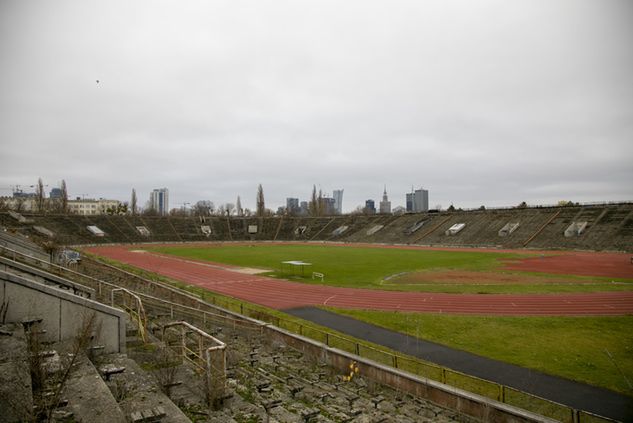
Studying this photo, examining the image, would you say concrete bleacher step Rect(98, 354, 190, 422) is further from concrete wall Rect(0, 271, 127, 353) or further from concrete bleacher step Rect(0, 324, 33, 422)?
concrete bleacher step Rect(0, 324, 33, 422)

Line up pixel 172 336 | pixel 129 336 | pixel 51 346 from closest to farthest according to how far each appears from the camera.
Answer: pixel 51 346
pixel 129 336
pixel 172 336

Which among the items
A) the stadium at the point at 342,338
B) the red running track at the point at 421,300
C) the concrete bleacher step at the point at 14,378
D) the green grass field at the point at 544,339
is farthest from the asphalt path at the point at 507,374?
the concrete bleacher step at the point at 14,378

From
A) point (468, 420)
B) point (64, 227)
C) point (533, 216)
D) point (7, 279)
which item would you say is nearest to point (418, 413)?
point (468, 420)

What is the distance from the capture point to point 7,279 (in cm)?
952

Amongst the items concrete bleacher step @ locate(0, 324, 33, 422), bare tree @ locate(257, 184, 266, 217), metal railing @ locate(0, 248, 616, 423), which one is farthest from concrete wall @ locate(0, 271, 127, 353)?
bare tree @ locate(257, 184, 266, 217)

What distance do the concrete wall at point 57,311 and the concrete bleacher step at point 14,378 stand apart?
0.96 metres

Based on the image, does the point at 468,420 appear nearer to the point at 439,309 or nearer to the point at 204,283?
the point at 439,309

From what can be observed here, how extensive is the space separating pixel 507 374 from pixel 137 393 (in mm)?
11348

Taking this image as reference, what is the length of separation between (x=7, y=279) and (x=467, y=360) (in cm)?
→ 1448

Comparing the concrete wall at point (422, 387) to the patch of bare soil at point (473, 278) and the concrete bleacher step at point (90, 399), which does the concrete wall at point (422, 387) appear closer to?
the concrete bleacher step at point (90, 399)

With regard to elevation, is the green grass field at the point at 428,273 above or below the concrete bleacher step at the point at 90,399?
below

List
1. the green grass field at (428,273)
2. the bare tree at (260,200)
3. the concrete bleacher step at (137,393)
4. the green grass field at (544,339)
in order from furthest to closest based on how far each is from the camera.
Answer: the bare tree at (260,200) < the green grass field at (428,273) < the green grass field at (544,339) < the concrete bleacher step at (137,393)

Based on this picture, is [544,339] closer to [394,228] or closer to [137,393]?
[137,393]

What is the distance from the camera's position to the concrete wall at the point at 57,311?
9672mm
